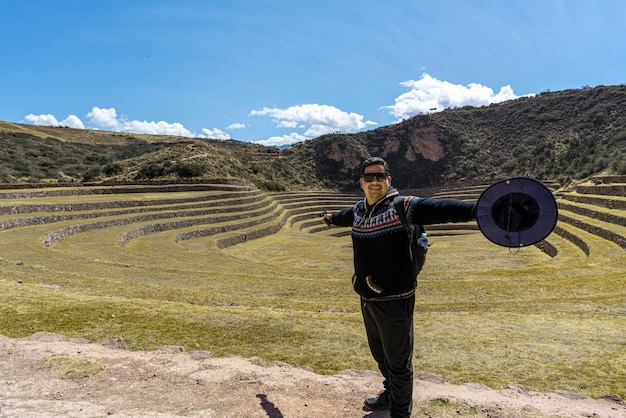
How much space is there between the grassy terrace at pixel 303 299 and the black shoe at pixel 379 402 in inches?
44.2

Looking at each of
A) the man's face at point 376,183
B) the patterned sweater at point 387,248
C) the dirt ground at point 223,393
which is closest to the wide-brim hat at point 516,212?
the patterned sweater at point 387,248

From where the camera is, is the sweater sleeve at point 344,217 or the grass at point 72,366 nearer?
the sweater sleeve at point 344,217

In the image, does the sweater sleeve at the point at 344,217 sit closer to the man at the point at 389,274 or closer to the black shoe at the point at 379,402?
the man at the point at 389,274

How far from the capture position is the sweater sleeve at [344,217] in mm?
4554

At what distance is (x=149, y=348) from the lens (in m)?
5.88

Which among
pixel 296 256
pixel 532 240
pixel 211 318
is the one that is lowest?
pixel 296 256

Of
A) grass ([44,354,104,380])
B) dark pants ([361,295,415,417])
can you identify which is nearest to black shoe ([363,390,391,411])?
dark pants ([361,295,415,417])

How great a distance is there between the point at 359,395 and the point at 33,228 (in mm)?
21700

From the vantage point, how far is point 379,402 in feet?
13.5

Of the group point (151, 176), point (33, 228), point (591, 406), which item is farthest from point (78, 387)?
point (151, 176)

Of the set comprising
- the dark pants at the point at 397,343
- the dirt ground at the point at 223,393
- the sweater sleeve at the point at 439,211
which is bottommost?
the dirt ground at the point at 223,393

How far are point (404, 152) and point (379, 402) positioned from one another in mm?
85578

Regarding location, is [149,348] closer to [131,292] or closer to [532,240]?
[131,292]

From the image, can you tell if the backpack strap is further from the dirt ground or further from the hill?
the hill
